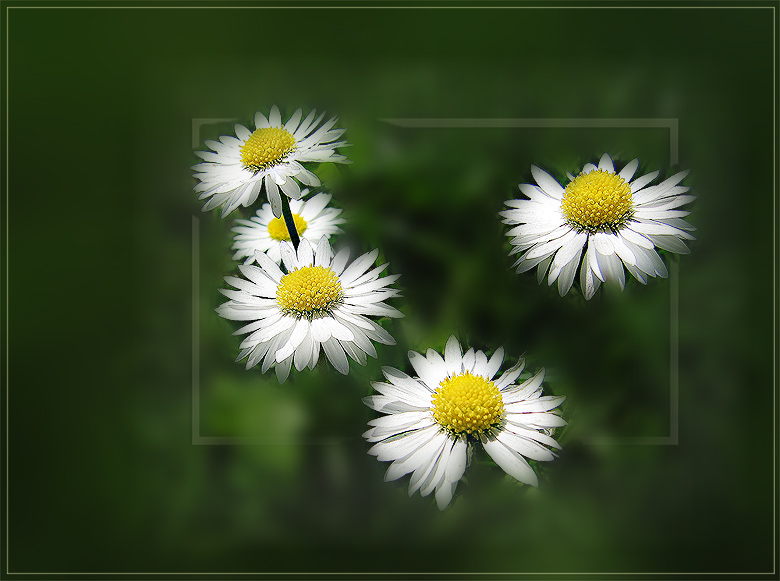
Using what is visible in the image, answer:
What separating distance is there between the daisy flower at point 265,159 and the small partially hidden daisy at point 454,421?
0.86 feet

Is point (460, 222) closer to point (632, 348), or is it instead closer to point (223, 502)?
point (632, 348)

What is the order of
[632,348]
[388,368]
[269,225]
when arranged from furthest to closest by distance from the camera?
[632,348], [269,225], [388,368]

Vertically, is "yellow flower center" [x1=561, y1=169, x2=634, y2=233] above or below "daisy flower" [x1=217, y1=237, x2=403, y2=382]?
above

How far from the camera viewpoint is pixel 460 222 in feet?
2.97

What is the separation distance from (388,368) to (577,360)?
0.33 meters

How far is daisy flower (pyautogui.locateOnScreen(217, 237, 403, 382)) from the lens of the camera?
1.92ft

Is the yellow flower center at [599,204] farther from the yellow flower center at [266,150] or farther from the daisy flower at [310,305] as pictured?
the yellow flower center at [266,150]

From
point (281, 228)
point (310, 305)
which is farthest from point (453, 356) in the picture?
point (281, 228)

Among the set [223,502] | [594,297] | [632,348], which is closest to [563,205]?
[594,297]

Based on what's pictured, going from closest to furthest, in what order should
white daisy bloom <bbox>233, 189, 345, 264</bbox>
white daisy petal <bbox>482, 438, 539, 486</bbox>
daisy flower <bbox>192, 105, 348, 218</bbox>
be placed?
white daisy petal <bbox>482, 438, 539, 486</bbox>, daisy flower <bbox>192, 105, 348, 218</bbox>, white daisy bloom <bbox>233, 189, 345, 264</bbox>

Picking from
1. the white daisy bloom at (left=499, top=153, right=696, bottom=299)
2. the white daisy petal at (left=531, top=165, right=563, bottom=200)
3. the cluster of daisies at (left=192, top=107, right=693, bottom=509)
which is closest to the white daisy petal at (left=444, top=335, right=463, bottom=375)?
the cluster of daisies at (left=192, top=107, right=693, bottom=509)

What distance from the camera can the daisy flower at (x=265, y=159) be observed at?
612 millimetres

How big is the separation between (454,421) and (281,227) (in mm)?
380

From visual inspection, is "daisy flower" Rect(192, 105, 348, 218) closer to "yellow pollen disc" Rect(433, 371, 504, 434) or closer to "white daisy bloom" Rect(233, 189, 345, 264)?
"white daisy bloom" Rect(233, 189, 345, 264)
